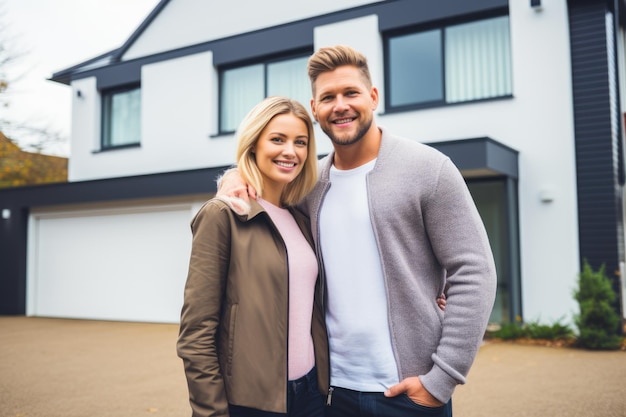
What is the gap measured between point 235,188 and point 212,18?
12359 millimetres

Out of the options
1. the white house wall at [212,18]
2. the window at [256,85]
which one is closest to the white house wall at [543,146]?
the white house wall at [212,18]

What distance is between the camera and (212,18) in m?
13.8

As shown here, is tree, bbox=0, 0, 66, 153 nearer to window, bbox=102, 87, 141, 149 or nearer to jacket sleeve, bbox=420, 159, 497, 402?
window, bbox=102, 87, 141, 149

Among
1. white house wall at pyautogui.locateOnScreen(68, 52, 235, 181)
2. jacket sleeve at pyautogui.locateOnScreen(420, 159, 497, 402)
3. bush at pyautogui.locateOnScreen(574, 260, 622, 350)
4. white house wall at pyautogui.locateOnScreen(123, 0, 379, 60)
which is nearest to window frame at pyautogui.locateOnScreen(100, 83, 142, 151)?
white house wall at pyautogui.locateOnScreen(68, 52, 235, 181)

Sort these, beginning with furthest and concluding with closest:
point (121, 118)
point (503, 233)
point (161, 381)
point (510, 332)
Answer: point (121, 118) → point (503, 233) → point (510, 332) → point (161, 381)

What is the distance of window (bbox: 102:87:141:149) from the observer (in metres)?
14.7

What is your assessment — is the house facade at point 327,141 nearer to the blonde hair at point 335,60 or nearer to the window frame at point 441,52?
the window frame at point 441,52

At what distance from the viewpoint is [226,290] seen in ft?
7.18

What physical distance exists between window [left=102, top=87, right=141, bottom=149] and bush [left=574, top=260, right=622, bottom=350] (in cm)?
1042

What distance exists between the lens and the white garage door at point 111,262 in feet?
39.2

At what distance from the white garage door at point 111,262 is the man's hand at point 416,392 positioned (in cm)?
976

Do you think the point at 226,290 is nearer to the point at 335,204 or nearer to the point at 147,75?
the point at 335,204

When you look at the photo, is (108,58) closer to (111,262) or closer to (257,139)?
(111,262)

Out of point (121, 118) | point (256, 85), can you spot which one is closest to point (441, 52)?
point (256, 85)
